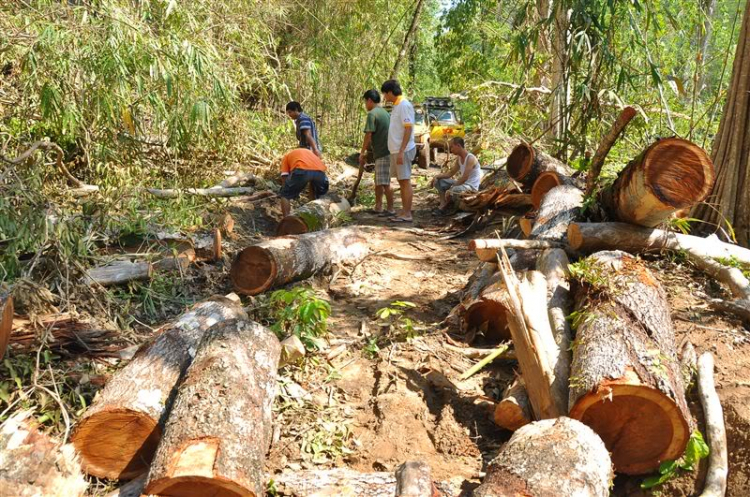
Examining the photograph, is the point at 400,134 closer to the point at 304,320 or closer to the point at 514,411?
the point at 304,320

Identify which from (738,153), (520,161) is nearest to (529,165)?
(520,161)

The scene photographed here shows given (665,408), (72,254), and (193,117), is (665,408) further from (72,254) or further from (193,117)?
(193,117)

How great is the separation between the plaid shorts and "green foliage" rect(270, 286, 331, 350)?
4123 millimetres

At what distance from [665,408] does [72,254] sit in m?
4.31

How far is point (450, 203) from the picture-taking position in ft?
30.7

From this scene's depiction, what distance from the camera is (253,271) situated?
5.38 m

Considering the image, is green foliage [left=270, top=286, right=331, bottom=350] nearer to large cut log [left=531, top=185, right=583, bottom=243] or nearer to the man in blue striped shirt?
large cut log [left=531, top=185, right=583, bottom=243]

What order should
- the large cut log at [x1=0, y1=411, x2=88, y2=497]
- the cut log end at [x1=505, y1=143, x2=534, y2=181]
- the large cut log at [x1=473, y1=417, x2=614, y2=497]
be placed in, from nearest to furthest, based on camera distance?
the large cut log at [x1=473, y1=417, x2=614, y2=497] → the large cut log at [x1=0, y1=411, x2=88, y2=497] → the cut log end at [x1=505, y1=143, x2=534, y2=181]

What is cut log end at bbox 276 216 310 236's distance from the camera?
7.22 metres

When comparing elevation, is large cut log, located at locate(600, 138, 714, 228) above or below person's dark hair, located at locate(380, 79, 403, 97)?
below

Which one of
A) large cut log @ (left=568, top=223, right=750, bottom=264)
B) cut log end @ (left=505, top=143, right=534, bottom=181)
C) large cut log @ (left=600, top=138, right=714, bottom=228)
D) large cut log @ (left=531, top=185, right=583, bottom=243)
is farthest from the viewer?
cut log end @ (left=505, top=143, right=534, bottom=181)

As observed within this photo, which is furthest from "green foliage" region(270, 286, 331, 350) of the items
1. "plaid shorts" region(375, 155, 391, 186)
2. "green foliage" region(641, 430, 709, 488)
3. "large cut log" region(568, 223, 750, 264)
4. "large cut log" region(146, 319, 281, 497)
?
"plaid shorts" region(375, 155, 391, 186)

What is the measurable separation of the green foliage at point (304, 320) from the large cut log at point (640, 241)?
7.27 feet

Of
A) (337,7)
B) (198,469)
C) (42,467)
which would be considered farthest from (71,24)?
(337,7)
